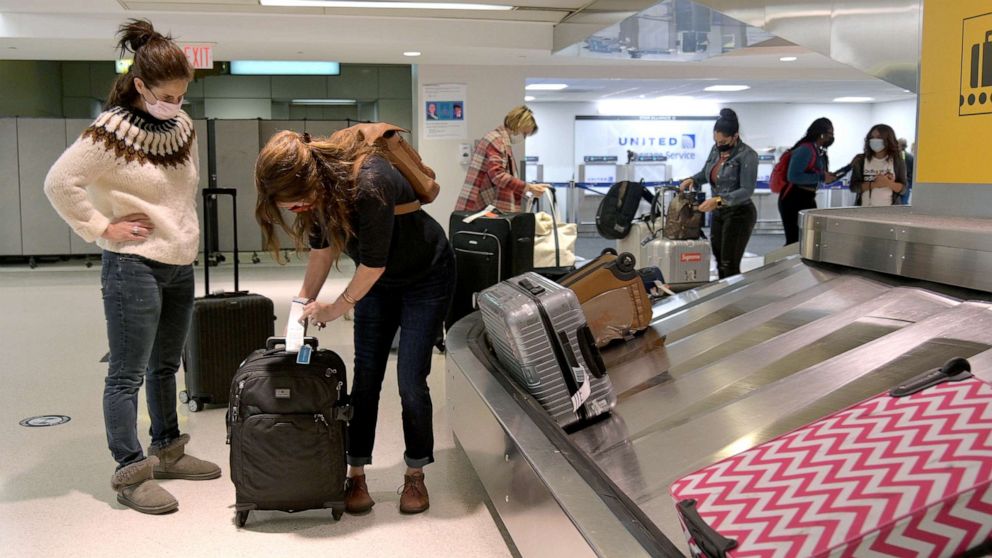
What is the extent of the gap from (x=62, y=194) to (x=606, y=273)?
2117mm

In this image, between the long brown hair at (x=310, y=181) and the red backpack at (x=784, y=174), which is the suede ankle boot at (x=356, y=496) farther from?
the red backpack at (x=784, y=174)

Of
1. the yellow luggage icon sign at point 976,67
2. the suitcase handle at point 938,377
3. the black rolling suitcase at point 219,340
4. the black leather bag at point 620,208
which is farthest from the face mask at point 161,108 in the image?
the black leather bag at point 620,208

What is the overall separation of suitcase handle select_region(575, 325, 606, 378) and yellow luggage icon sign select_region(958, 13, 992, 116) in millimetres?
1680

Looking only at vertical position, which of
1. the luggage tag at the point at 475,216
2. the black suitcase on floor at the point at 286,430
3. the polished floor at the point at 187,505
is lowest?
the polished floor at the point at 187,505

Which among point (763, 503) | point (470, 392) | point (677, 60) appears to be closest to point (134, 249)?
point (470, 392)

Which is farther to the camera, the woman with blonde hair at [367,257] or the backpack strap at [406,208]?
the backpack strap at [406,208]

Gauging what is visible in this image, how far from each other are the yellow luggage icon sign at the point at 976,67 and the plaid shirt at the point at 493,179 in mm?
3708

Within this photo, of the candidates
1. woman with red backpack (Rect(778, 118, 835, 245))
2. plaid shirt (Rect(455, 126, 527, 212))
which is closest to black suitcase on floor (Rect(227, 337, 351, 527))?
plaid shirt (Rect(455, 126, 527, 212))

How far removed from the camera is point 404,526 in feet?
11.1

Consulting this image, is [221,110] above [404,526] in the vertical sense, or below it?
above

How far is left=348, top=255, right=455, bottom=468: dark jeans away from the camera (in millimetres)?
3389

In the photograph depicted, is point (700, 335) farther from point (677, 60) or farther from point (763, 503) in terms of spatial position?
point (677, 60)

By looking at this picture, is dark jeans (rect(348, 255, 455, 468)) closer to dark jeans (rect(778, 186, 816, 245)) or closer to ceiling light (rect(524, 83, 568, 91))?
dark jeans (rect(778, 186, 816, 245))

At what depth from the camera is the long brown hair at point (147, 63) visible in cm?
334
